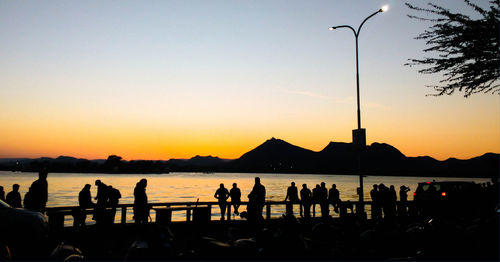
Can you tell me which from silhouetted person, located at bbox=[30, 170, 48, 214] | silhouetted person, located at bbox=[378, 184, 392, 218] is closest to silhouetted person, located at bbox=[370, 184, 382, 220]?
silhouetted person, located at bbox=[378, 184, 392, 218]

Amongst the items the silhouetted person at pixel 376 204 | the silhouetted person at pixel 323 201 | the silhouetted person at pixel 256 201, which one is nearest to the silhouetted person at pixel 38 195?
the silhouetted person at pixel 256 201

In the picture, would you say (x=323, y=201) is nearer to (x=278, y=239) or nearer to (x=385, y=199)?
(x=385, y=199)

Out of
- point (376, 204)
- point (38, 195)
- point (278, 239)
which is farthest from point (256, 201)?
point (278, 239)

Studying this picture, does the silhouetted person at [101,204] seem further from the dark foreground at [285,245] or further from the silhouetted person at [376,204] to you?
the silhouetted person at [376,204]

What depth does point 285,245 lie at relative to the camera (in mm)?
7176

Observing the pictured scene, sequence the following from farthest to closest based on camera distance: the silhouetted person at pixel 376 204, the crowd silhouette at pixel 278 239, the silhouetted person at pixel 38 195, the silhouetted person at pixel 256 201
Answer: the silhouetted person at pixel 376 204 < the silhouetted person at pixel 256 201 < the silhouetted person at pixel 38 195 < the crowd silhouette at pixel 278 239

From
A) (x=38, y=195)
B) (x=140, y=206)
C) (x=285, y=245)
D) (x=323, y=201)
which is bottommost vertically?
(x=323, y=201)

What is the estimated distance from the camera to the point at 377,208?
19453mm

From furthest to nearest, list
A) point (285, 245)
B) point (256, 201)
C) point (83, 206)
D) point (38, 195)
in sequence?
point (256, 201)
point (83, 206)
point (38, 195)
point (285, 245)

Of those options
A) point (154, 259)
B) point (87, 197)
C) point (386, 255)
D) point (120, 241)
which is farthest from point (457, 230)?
point (87, 197)

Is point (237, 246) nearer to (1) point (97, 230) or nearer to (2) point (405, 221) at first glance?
(1) point (97, 230)

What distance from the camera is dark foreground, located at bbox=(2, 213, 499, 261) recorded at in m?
6.50

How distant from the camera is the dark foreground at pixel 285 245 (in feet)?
21.3

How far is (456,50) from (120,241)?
1140 centimetres
